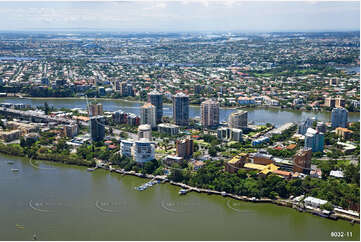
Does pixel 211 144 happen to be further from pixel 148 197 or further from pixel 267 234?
pixel 267 234

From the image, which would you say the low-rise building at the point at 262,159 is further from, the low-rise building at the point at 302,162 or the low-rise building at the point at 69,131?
the low-rise building at the point at 69,131

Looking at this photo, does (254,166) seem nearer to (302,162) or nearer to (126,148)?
(302,162)

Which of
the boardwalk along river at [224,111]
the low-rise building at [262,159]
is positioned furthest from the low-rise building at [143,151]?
the boardwalk along river at [224,111]

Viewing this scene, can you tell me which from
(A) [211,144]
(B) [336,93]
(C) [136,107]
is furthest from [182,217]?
(B) [336,93]

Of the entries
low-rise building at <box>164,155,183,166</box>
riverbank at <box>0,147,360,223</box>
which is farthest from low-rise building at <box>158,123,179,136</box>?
riverbank at <box>0,147,360,223</box>

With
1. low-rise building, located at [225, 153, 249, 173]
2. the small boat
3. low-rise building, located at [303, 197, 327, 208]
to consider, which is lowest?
the small boat

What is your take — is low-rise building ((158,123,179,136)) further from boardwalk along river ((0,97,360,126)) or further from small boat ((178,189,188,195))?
small boat ((178,189,188,195))
